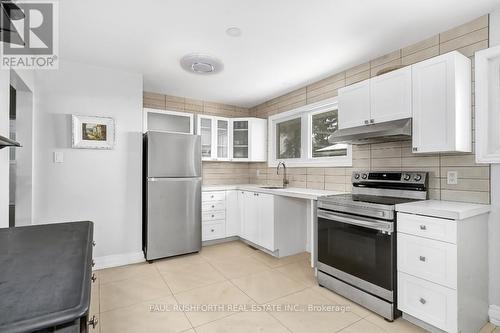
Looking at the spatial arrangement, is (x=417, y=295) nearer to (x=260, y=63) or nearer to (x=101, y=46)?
(x=260, y=63)

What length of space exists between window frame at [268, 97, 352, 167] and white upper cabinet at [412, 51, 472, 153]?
0.96m

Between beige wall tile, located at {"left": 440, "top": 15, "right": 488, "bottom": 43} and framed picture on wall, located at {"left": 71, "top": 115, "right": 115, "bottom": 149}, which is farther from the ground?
beige wall tile, located at {"left": 440, "top": 15, "right": 488, "bottom": 43}

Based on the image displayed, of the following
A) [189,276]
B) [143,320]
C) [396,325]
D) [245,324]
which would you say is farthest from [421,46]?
[143,320]

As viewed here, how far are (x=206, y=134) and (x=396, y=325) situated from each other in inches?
134

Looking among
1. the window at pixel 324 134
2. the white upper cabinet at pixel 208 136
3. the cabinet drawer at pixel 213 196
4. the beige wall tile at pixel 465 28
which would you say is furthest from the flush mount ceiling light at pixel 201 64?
the beige wall tile at pixel 465 28

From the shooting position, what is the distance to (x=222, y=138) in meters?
4.36

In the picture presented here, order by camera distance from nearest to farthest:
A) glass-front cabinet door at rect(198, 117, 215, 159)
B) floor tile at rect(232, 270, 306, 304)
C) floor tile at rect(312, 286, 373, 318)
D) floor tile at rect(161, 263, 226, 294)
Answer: floor tile at rect(312, 286, 373, 318) < floor tile at rect(232, 270, 306, 304) < floor tile at rect(161, 263, 226, 294) < glass-front cabinet door at rect(198, 117, 215, 159)

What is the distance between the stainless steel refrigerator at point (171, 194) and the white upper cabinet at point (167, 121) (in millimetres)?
522

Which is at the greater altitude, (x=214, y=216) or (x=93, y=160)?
(x=93, y=160)

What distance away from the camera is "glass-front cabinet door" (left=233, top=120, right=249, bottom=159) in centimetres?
440

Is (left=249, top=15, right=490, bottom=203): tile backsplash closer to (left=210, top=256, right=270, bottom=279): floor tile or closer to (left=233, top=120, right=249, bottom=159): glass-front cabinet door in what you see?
(left=233, top=120, right=249, bottom=159): glass-front cabinet door

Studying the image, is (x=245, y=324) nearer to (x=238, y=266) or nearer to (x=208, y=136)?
(x=238, y=266)

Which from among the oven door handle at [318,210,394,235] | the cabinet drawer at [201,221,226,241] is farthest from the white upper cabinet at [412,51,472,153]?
the cabinet drawer at [201,221,226,241]

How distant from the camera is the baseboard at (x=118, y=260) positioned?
9.76 ft
